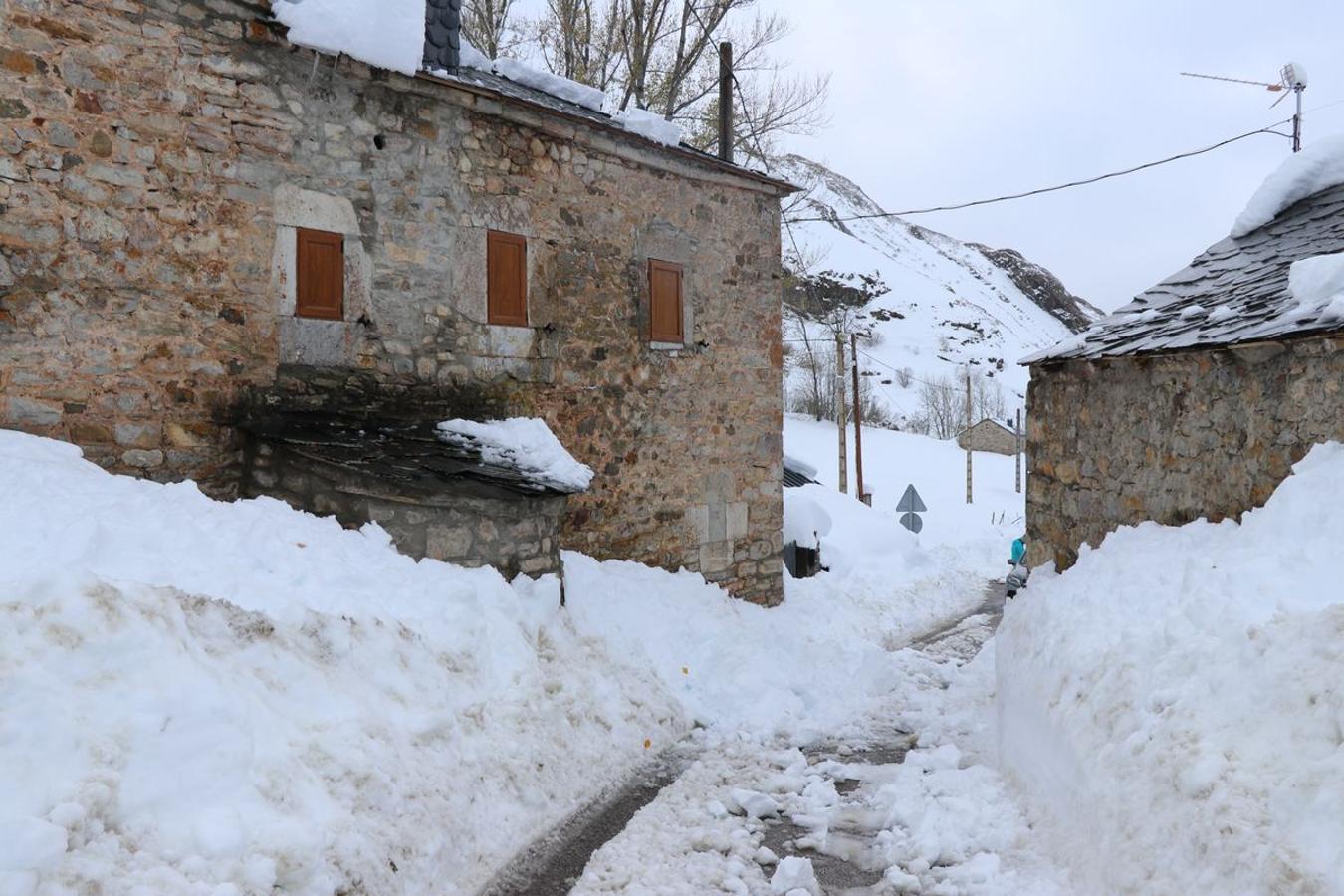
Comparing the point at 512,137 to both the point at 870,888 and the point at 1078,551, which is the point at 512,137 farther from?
the point at 870,888

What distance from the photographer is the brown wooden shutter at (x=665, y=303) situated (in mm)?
9148

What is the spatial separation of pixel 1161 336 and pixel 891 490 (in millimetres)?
24182

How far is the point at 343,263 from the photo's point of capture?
269 inches

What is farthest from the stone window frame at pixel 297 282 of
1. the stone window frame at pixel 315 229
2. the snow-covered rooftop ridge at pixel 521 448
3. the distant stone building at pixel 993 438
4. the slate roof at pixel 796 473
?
the distant stone building at pixel 993 438

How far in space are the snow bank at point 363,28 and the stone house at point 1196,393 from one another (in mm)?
5538

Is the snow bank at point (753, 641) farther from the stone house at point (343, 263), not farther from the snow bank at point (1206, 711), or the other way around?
the snow bank at point (1206, 711)

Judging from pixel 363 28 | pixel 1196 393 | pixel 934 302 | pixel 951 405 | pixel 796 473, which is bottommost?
pixel 796 473

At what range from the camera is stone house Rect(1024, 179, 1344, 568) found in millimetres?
4684

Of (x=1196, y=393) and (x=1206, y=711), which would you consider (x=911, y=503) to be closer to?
(x=1196, y=393)

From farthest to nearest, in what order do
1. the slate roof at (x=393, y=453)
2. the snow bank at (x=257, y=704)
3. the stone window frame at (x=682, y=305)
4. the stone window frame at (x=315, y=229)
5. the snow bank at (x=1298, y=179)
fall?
the stone window frame at (x=682, y=305)
the snow bank at (x=1298, y=179)
the stone window frame at (x=315, y=229)
the slate roof at (x=393, y=453)
the snow bank at (x=257, y=704)

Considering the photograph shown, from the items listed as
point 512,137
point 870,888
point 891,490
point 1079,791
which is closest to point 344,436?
point 512,137

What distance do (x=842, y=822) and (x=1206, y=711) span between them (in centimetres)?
230

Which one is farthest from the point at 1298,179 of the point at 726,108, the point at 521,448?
the point at 726,108

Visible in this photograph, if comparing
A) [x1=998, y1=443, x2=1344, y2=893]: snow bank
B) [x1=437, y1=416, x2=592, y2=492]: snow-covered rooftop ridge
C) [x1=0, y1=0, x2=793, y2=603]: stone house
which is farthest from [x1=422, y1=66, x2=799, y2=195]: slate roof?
[x1=998, y1=443, x2=1344, y2=893]: snow bank
